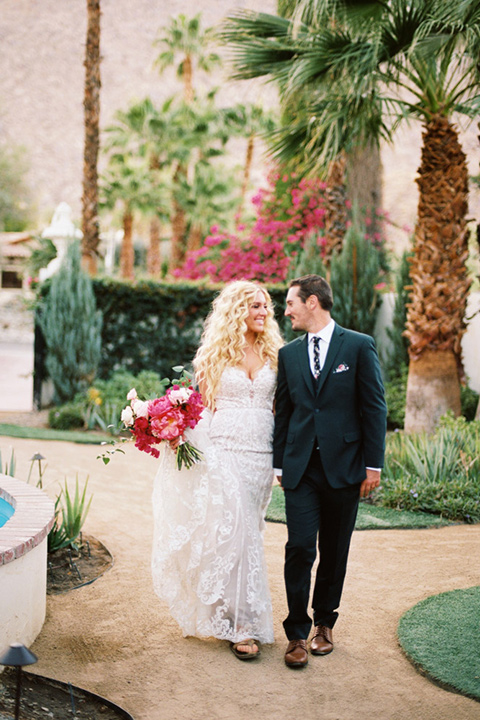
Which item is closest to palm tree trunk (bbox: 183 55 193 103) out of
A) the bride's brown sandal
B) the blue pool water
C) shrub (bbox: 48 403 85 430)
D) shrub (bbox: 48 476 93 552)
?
shrub (bbox: 48 403 85 430)

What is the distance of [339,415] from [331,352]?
329 mm

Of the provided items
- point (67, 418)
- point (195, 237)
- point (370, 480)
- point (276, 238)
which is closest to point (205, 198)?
point (195, 237)

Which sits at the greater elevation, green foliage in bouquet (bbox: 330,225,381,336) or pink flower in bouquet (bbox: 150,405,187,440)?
green foliage in bouquet (bbox: 330,225,381,336)

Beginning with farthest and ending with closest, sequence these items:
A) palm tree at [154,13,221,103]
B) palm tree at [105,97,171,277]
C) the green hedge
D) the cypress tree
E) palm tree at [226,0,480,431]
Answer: palm tree at [154,13,221,103] < palm tree at [105,97,171,277] < the green hedge < the cypress tree < palm tree at [226,0,480,431]

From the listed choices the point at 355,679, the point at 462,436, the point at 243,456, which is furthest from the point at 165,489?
the point at 462,436

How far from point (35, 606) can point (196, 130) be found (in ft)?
88.9

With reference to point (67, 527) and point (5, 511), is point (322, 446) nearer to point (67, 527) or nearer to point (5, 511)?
point (5, 511)

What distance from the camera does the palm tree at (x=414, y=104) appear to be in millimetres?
8703

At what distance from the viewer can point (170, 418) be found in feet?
13.6

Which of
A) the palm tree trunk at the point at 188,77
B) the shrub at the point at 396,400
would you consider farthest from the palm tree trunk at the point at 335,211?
the palm tree trunk at the point at 188,77

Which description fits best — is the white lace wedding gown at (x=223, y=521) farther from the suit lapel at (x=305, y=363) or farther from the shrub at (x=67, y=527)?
the shrub at (x=67, y=527)

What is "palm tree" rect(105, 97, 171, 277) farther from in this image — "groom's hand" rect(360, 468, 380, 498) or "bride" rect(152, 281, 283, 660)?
"groom's hand" rect(360, 468, 380, 498)

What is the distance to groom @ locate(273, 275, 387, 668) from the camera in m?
4.02

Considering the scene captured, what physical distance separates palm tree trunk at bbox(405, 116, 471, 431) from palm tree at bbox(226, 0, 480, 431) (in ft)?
0.04
